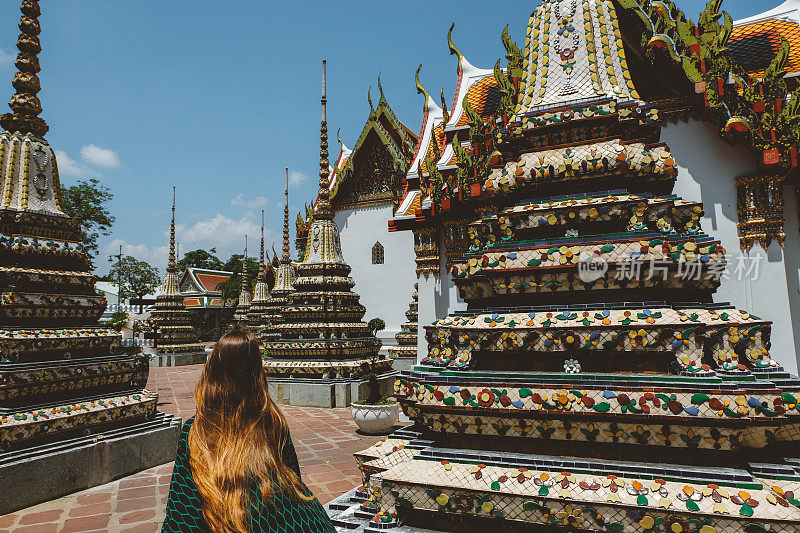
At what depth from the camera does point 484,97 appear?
9172mm

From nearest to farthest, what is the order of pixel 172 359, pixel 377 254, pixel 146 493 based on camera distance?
pixel 146 493, pixel 172 359, pixel 377 254

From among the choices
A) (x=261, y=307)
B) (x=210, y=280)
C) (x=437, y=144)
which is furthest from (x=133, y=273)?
(x=437, y=144)

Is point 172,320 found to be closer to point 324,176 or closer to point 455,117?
point 324,176

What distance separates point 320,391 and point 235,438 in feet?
29.8

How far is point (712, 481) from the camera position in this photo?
2.74 m

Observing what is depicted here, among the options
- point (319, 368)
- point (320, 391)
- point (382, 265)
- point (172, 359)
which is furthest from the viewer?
point (382, 265)

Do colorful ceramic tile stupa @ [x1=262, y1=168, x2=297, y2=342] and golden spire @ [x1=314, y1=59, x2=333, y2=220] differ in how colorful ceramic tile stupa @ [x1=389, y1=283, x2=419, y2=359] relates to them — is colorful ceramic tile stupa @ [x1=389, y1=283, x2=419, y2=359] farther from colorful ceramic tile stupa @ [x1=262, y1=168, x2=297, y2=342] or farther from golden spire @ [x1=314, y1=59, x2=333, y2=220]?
colorful ceramic tile stupa @ [x1=262, y1=168, x2=297, y2=342]

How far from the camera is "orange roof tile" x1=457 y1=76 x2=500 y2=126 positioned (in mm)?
8906

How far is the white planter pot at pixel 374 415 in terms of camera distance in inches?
301

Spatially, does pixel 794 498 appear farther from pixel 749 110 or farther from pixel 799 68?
pixel 799 68

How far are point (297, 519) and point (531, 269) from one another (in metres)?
2.43

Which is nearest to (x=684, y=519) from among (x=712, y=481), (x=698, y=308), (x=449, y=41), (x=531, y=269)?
(x=712, y=481)

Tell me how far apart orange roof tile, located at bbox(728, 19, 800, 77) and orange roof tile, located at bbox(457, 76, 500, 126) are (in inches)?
142

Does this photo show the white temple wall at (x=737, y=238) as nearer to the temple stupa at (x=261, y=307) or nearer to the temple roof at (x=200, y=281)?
the temple stupa at (x=261, y=307)
